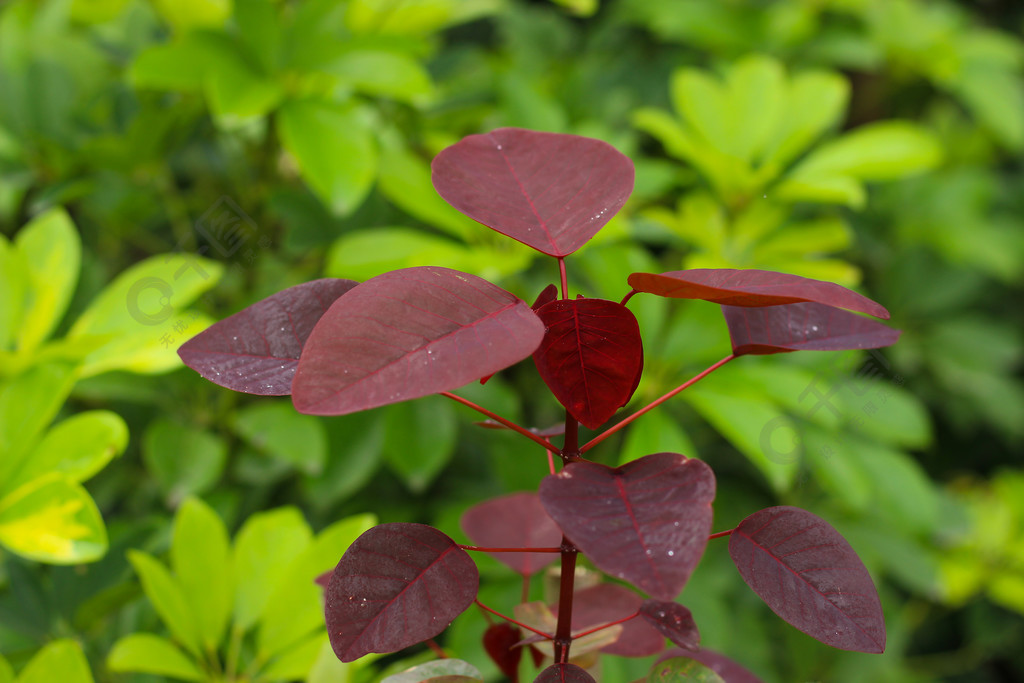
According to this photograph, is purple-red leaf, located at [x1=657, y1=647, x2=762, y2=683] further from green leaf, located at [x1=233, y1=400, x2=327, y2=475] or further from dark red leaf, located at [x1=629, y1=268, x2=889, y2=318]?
green leaf, located at [x1=233, y1=400, x2=327, y2=475]

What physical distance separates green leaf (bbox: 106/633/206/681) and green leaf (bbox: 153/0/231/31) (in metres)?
0.66

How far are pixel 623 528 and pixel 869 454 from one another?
2.81 feet

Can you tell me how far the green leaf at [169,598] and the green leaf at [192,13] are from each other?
23.7 inches

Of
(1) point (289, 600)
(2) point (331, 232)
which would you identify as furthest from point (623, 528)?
(2) point (331, 232)

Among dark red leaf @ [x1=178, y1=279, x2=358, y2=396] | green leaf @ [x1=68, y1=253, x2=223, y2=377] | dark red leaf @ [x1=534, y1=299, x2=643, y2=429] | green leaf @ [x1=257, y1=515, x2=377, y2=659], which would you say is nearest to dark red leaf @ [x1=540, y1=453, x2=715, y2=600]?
dark red leaf @ [x1=534, y1=299, x2=643, y2=429]

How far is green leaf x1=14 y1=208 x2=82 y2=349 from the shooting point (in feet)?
2.18

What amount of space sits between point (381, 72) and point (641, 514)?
64cm

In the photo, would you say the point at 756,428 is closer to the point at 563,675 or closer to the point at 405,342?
the point at 563,675

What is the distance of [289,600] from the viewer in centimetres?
60

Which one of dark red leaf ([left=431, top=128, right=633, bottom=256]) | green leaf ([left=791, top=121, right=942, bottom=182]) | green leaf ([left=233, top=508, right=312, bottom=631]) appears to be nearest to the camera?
dark red leaf ([left=431, top=128, right=633, bottom=256])

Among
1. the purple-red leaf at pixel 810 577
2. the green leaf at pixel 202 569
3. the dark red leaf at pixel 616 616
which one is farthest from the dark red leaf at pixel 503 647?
the green leaf at pixel 202 569

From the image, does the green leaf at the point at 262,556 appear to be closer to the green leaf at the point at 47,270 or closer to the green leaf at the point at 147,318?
the green leaf at the point at 147,318

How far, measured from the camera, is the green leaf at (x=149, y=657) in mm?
520

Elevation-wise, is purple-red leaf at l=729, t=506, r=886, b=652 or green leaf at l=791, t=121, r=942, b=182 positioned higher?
purple-red leaf at l=729, t=506, r=886, b=652
